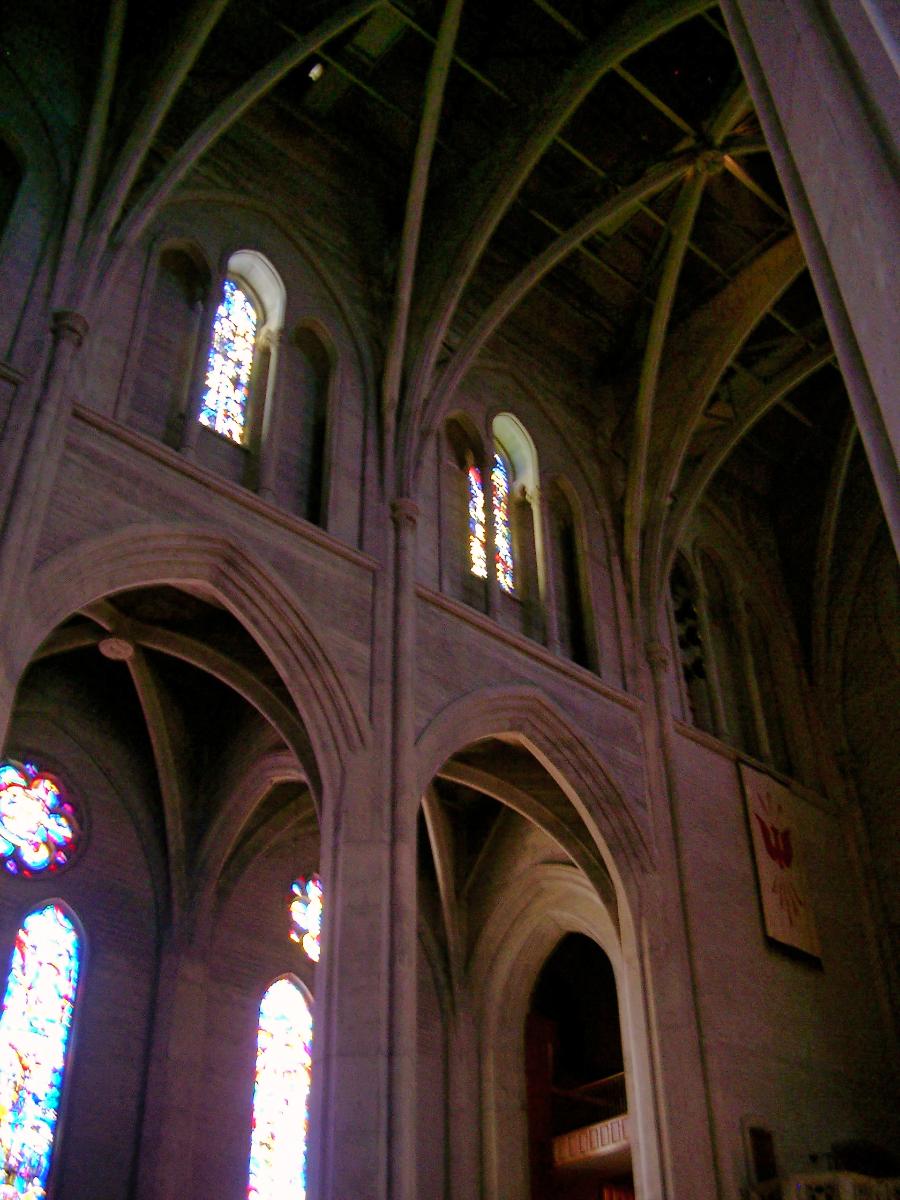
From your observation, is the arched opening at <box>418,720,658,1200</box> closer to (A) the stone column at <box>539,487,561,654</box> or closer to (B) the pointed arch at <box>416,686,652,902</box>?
(B) the pointed arch at <box>416,686,652,902</box>

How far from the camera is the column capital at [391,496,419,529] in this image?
41.0ft

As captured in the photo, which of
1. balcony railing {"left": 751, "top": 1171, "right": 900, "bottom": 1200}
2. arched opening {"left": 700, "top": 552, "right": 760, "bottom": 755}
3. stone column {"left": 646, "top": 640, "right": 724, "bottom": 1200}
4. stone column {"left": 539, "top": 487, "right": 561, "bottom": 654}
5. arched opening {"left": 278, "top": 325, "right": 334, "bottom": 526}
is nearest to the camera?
balcony railing {"left": 751, "top": 1171, "right": 900, "bottom": 1200}

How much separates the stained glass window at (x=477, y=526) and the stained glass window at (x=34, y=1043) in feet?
18.1

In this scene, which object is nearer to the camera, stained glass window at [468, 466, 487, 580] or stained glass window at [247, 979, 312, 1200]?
stained glass window at [247, 979, 312, 1200]

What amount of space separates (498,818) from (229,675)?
536 centimetres

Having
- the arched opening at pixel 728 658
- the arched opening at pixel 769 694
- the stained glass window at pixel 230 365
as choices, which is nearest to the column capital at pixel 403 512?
the stained glass window at pixel 230 365

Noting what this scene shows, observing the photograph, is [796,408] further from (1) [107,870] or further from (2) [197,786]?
(1) [107,870]

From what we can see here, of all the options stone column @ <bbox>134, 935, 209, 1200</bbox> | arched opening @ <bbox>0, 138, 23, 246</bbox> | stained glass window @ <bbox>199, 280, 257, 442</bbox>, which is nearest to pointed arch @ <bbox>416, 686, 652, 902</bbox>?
stained glass window @ <bbox>199, 280, 257, 442</bbox>

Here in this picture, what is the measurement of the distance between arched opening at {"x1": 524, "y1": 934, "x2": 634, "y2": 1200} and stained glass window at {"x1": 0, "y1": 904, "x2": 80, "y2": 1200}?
5879 millimetres

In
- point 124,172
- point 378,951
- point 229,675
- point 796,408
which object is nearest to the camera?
point 378,951

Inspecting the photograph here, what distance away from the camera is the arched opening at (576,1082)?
14641 millimetres

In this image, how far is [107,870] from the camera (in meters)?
13.1

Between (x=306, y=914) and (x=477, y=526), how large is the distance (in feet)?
16.0

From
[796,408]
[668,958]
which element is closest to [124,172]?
[668,958]
